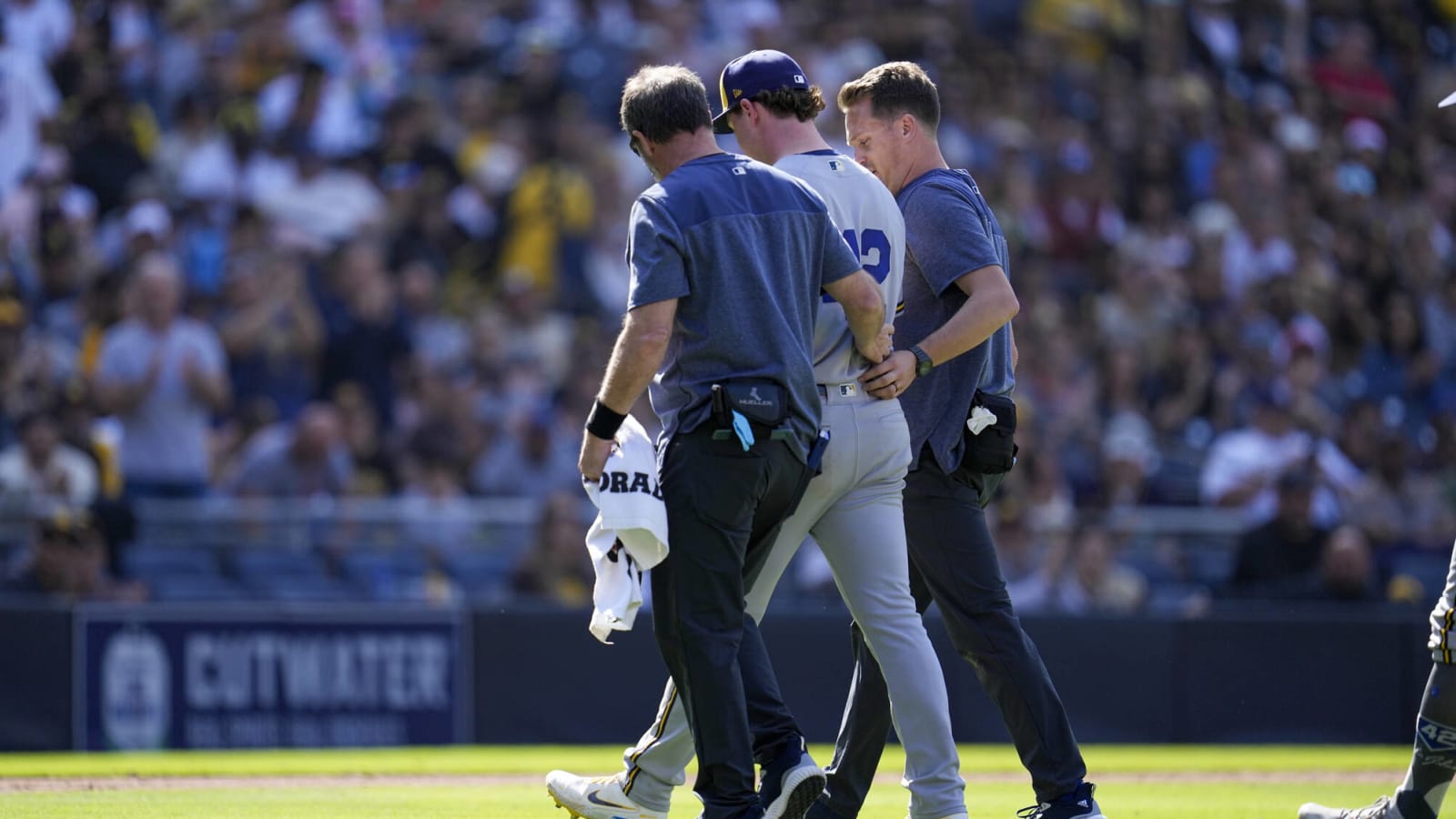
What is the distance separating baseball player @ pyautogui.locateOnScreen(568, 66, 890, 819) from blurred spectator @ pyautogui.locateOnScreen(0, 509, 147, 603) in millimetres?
6509

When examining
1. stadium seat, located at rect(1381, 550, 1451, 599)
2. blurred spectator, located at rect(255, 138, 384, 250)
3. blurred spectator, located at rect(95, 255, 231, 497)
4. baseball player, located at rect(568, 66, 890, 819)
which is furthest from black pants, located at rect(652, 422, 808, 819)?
stadium seat, located at rect(1381, 550, 1451, 599)

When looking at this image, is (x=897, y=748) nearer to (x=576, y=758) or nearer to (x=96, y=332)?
(x=576, y=758)

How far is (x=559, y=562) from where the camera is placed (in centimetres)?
1161

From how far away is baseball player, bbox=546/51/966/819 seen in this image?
5367 mm

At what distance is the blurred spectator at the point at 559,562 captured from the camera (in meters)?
11.5

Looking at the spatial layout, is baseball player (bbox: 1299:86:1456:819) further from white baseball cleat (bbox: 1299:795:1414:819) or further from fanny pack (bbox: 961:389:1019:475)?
fanny pack (bbox: 961:389:1019:475)

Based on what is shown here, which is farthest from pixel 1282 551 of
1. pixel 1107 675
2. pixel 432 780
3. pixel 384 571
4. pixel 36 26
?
pixel 36 26

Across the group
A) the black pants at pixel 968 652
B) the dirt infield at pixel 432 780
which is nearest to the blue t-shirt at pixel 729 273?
the black pants at pixel 968 652

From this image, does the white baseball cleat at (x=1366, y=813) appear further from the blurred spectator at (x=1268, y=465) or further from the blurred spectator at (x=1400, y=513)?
the blurred spectator at (x=1400, y=513)

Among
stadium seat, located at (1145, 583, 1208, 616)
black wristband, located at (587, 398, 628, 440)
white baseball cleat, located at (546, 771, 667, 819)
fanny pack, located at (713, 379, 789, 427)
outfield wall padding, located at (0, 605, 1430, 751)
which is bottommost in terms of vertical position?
outfield wall padding, located at (0, 605, 1430, 751)

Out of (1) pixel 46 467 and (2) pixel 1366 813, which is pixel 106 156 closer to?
(1) pixel 46 467

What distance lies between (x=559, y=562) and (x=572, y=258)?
3.43 m

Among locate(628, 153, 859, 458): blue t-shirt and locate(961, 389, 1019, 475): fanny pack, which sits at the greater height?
locate(628, 153, 859, 458): blue t-shirt

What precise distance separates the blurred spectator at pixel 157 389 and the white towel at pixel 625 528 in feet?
22.9
